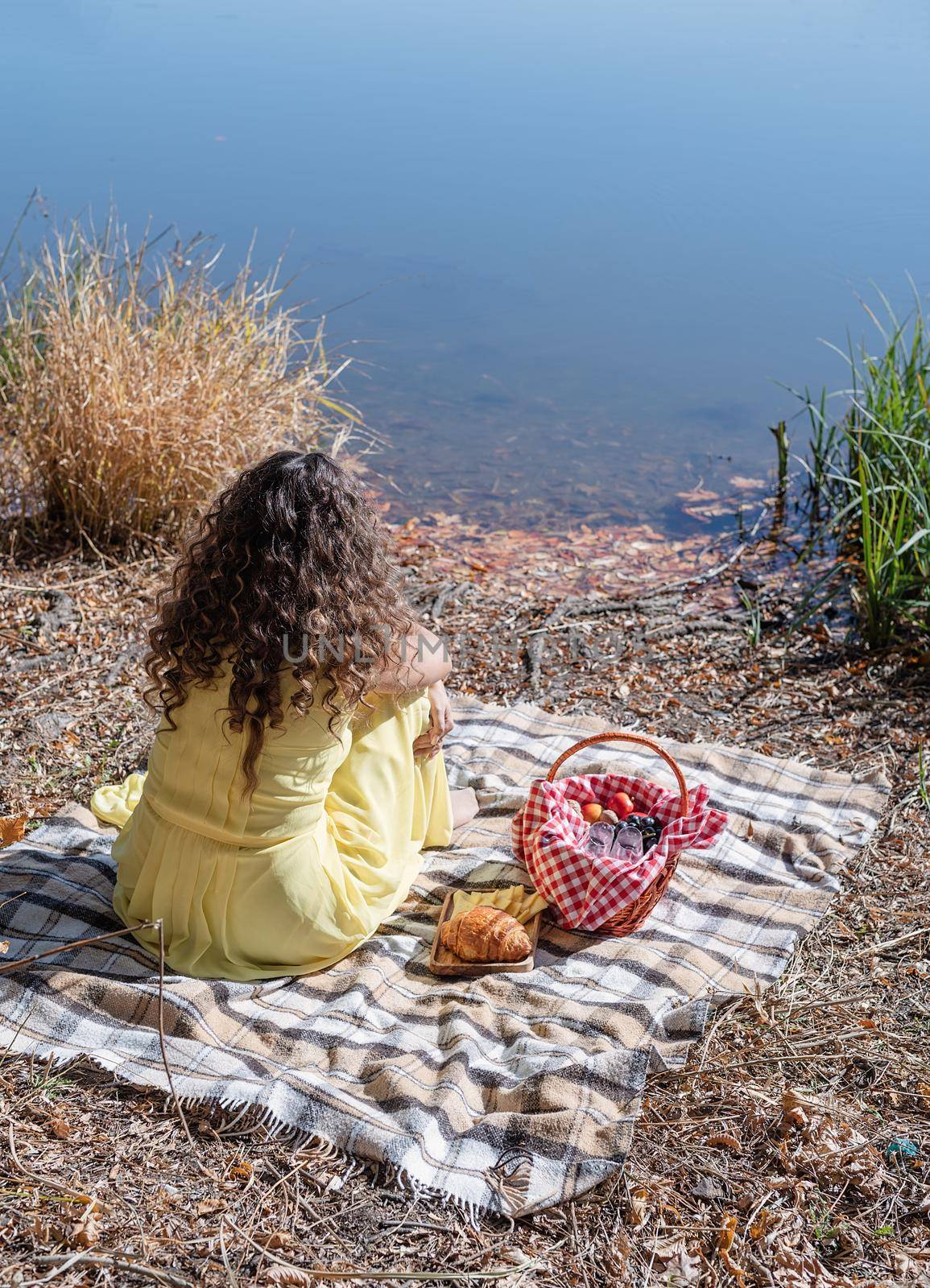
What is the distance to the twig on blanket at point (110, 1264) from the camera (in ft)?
6.68

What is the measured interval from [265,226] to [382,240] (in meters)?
1.08

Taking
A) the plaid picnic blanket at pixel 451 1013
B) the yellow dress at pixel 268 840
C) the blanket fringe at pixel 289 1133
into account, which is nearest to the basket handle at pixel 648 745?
the plaid picnic blanket at pixel 451 1013

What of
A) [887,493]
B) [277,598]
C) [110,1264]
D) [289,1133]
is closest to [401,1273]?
[289,1133]

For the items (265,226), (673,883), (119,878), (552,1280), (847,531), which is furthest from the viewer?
(265,226)

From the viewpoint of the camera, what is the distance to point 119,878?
9.84ft

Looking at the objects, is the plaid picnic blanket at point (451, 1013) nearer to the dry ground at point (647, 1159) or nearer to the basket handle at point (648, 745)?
the dry ground at point (647, 1159)

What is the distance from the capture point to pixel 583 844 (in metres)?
3.23

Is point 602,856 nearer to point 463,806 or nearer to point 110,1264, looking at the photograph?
point 463,806

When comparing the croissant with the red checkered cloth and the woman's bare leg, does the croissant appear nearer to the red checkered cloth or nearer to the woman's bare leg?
the red checkered cloth

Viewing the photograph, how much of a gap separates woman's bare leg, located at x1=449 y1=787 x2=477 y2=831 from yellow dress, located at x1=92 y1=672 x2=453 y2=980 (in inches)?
18.4

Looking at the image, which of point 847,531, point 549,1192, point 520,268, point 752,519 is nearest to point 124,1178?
point 549,1192

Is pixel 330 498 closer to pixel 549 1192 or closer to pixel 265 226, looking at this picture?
pixel 549 1192

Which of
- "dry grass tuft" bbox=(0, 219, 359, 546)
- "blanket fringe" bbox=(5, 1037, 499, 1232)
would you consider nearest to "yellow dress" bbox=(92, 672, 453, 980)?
"blanket fringe" bbox=(5, 1037, 499, 1232)

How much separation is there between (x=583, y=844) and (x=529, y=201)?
10254 millimetres
